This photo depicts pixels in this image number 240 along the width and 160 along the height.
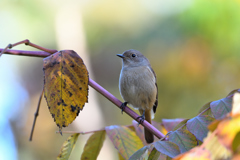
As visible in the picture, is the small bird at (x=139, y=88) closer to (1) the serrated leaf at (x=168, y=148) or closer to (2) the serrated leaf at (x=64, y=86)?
(1) the serrated leaf at (x=168, y=148)

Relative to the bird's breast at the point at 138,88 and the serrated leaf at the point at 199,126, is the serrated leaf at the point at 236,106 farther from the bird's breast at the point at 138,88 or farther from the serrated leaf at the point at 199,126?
the bird's breast at the point at 138,88

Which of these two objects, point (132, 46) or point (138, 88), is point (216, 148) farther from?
point (132, 46)

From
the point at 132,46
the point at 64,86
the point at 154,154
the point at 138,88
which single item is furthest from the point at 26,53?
the point at 132,46

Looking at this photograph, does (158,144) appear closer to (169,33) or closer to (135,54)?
(135,54)

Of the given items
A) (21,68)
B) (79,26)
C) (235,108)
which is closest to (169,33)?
(79,26)

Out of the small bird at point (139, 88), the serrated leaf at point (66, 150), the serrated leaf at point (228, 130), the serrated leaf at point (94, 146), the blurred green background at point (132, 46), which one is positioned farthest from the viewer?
the blurred green background at point (132, 46)

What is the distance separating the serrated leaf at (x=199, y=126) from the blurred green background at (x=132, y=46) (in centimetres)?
615

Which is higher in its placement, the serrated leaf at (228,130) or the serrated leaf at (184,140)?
the serrated leaf at (228,130)

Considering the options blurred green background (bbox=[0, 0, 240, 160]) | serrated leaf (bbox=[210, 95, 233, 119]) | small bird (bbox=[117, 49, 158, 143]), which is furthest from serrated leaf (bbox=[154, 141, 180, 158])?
blurred green background (bbox=[0, 0, 240, 160])

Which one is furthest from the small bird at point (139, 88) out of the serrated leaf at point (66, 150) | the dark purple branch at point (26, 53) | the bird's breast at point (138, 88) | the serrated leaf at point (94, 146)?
the dark purple branch at point (26, 53)

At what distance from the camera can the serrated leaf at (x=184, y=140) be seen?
1.61 meters

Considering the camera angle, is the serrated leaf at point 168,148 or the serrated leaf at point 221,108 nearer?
the serrated leaf at point 168,148

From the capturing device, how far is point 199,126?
5.42 feet

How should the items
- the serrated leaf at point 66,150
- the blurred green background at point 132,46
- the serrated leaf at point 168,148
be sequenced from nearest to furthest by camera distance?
the serrated leaf at point 168,148
the serrated leaf at point 66,150
the blurred green background at point 132,46
